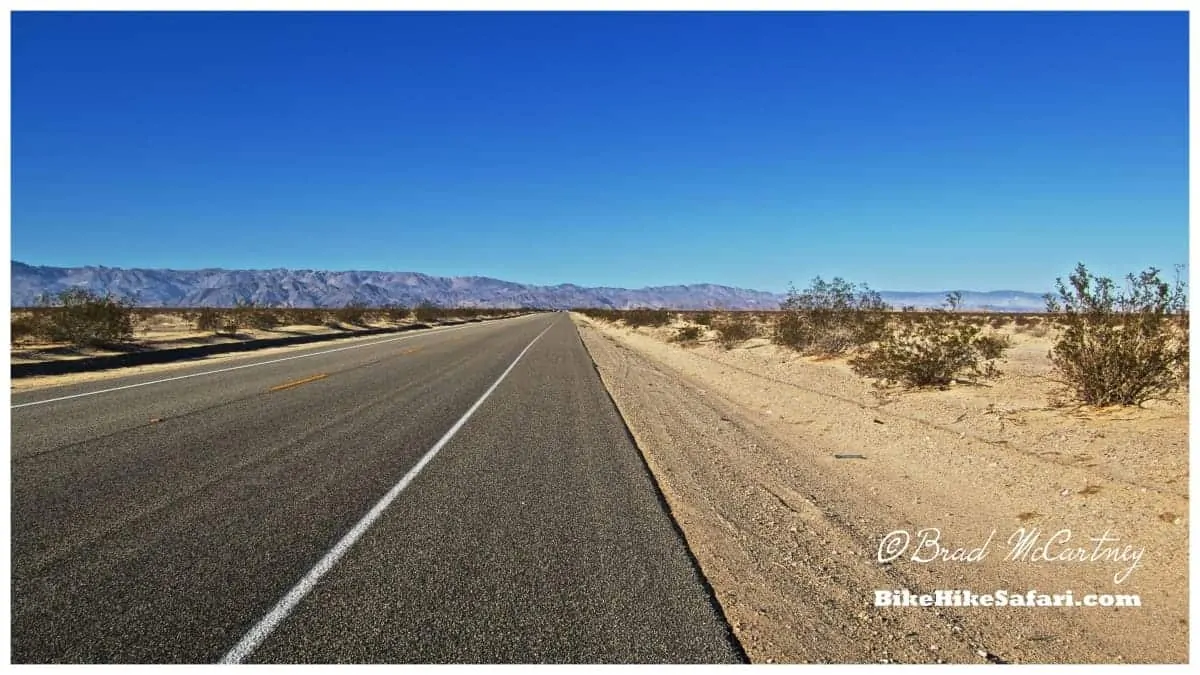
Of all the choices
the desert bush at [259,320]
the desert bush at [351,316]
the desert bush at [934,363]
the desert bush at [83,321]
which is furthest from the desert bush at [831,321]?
the desert bush at [351,316]

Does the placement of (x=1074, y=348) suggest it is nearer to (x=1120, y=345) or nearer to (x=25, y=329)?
(x=1120, y=345)

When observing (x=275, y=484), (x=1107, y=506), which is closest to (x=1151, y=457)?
(x=1107, y=506)

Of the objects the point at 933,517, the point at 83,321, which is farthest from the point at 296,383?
the point at 83,321

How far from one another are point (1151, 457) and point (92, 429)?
12.6 metres

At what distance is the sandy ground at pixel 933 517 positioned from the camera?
13.5ft

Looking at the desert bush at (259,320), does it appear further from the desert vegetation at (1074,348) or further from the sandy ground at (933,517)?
the sandy ground at (933,517)

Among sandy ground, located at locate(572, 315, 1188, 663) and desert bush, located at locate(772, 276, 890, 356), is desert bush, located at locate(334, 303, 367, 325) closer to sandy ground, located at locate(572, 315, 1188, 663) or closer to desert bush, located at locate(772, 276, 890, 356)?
desert bush, located at locate(772, 276, 890, 356)

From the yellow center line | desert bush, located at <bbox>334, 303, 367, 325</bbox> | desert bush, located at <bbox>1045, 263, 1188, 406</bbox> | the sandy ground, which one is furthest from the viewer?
desert bush, located at <bbox>334, 303, 367, 325</bbox>

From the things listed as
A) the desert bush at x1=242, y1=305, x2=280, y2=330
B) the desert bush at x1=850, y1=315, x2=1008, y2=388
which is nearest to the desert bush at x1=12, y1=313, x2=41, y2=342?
the desert bush at x1=242, y1=305, x2=280, y2=330

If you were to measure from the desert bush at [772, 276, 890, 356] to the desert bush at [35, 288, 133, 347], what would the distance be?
24350 mm

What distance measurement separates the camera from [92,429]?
9547 millimetres

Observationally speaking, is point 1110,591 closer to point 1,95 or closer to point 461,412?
point 461,412

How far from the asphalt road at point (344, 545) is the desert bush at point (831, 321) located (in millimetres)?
15979

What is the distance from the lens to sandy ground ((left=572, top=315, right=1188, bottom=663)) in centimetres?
412
